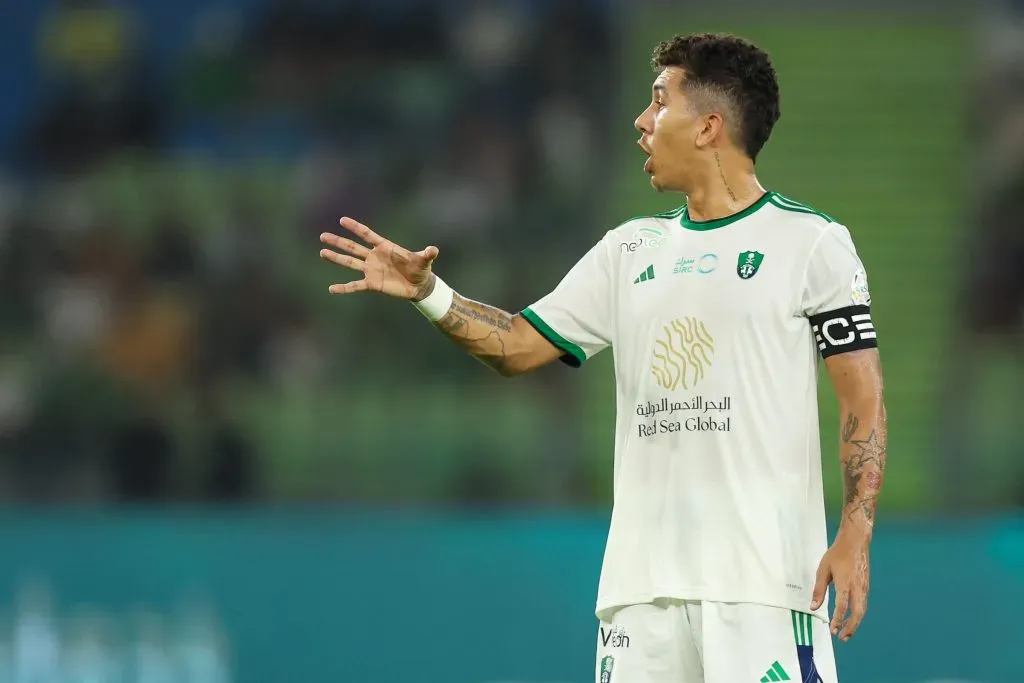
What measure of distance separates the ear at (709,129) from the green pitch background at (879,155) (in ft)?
23.0

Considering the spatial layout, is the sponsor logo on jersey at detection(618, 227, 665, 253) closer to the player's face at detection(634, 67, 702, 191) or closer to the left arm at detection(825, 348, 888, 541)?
the player's face at detection(634, 67, 702, 191)

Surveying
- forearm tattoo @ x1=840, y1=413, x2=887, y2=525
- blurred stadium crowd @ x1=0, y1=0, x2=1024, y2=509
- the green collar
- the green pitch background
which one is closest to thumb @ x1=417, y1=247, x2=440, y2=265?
the green collar

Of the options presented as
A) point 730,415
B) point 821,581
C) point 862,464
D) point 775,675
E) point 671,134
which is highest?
point 671,134

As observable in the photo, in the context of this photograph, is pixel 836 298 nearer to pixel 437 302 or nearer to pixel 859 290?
pixel 859 290

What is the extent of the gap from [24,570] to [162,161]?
5090 mm

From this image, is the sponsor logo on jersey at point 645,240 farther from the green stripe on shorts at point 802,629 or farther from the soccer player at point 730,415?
the green stripe on shorts at point 802,629

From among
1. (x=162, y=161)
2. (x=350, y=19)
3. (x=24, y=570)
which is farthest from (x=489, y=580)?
(x=350, y=19)

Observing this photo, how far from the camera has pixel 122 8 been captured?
11.8 meters

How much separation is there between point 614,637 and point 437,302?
817mm

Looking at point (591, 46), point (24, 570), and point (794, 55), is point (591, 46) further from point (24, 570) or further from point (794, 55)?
point (24, 570)

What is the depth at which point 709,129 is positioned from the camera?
10.5ft

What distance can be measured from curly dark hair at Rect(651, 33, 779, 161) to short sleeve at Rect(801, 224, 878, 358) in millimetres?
305

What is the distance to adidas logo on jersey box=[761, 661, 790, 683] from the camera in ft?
9.53

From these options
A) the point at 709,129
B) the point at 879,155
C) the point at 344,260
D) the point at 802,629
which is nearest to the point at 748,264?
the point at 709,129
